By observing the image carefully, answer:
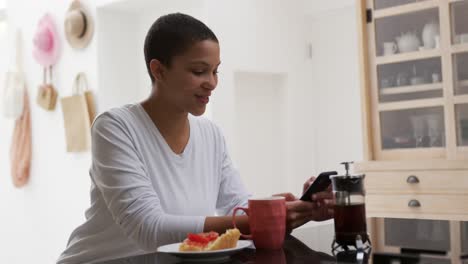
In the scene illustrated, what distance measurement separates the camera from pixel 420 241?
1350 mm

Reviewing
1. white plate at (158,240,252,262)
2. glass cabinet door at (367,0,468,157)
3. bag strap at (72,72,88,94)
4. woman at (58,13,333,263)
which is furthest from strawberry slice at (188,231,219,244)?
bag strap at (72,72,88,94)

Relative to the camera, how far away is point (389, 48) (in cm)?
362

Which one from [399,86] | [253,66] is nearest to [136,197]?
[399,86]

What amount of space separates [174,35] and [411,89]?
2218mm

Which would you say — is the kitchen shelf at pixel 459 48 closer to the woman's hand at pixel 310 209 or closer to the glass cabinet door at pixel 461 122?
the glass cabinet door at pixel 461 122

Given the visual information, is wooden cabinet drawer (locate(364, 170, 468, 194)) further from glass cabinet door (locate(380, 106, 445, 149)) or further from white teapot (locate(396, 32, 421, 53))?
white teapot (locate(396, 32, 421, 53))

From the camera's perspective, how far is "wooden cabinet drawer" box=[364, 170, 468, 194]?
3150 millimetres

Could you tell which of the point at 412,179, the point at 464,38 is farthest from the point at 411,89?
the point at 412,179

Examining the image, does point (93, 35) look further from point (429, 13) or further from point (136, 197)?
point (136, 197)

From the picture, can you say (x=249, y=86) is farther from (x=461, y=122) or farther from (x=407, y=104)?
(x=461, y=122)

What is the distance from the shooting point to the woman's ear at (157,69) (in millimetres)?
1725

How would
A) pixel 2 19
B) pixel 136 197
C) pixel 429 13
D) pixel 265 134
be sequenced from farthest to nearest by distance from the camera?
pixel 2 19, pixel 265 134, pixel 429 13, pixel 136 197

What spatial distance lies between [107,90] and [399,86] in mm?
2212

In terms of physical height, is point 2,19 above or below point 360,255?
above
